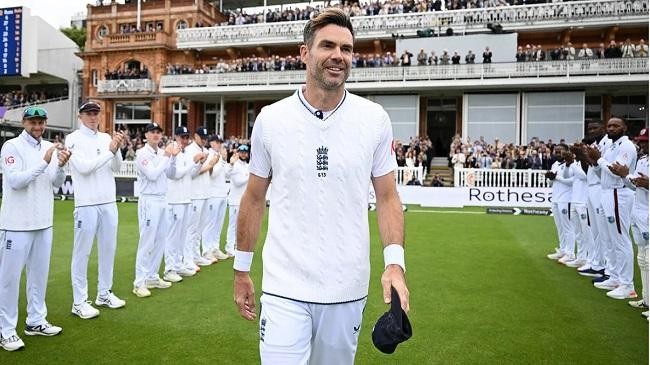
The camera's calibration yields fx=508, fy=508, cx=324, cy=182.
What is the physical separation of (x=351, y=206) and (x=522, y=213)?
655 inches

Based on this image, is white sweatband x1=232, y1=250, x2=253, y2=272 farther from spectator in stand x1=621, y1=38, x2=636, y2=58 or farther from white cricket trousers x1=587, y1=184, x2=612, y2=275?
spectator in stand x1=621, y1=38, x2=636, y2=58

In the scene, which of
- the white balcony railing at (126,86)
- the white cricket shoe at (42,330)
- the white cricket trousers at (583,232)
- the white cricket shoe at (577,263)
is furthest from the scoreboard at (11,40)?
the white cricket shoe at (577,263)

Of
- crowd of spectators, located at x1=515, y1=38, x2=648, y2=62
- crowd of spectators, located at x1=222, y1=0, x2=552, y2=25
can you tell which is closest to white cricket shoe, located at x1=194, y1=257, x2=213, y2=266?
crowd of spectators, located at x1=222, y1=0, x2=552, y2=25

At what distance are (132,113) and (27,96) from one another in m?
11.6

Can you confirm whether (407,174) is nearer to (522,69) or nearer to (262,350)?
(522,69)

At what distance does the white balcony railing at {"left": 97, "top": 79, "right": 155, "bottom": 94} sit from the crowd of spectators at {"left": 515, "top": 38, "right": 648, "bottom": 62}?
83.7 ft

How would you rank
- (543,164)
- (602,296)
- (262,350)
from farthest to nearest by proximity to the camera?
(543,164), (602,296), (262,350)

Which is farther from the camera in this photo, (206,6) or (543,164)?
(206,6)

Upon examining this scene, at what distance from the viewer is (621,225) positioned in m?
7.88

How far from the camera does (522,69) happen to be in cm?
2831

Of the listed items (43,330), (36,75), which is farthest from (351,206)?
(36,75)

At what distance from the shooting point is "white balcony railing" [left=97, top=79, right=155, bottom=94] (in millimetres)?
37594

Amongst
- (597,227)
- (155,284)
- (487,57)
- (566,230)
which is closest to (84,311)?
(155,284)

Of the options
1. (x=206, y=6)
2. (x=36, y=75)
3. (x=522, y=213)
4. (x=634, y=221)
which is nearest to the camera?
(x=634, y=221)
